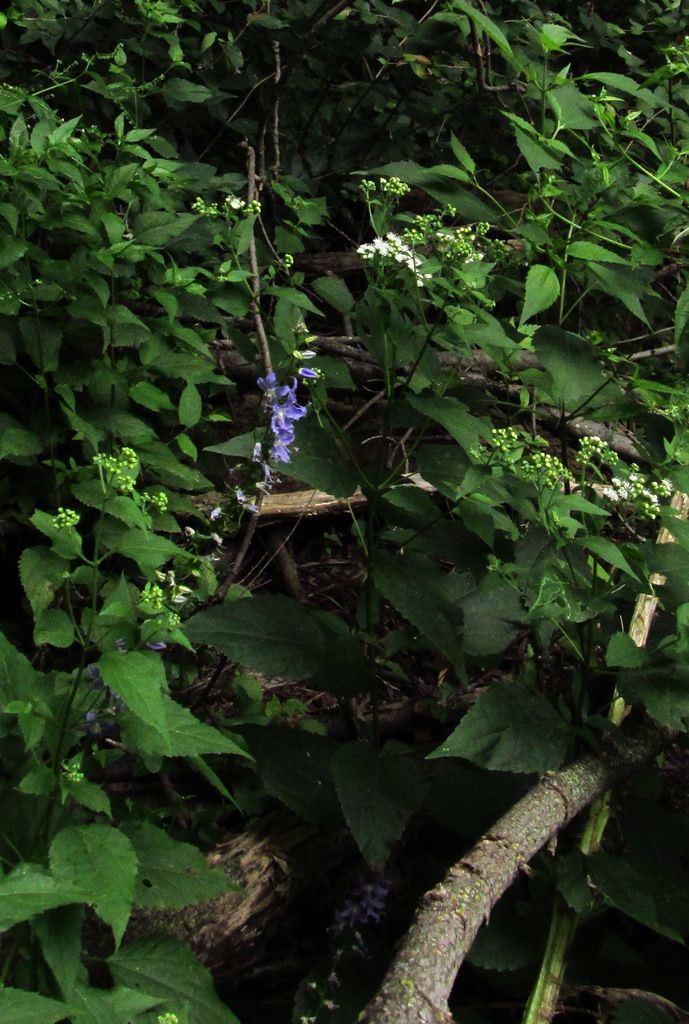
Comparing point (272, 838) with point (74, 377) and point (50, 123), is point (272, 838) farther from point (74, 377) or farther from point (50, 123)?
point (50, 123)

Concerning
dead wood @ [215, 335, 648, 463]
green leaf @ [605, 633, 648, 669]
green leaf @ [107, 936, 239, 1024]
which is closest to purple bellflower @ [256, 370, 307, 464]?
green leaf @ [605, 633, 648, 669]

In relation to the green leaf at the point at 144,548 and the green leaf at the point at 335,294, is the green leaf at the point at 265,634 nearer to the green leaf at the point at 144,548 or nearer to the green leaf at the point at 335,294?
the green leaf at the point at 144,548

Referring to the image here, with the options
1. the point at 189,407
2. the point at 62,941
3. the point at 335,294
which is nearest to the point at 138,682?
the point at 62,941

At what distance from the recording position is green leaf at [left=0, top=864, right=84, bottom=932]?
57.6 inches

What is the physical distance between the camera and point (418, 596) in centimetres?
222

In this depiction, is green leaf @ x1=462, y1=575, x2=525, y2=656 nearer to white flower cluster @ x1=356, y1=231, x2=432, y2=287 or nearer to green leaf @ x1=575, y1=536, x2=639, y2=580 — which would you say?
green leaf @ x1=575, y1=536, x2=639, y2=580

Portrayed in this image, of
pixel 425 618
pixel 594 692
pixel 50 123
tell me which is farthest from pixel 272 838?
pixel 50 123

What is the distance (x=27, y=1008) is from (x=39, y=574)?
1444 millimetres

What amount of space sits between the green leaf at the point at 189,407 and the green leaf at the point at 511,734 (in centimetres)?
142

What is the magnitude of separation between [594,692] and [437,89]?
3.45m

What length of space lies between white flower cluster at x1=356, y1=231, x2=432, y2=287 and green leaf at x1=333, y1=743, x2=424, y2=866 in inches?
44.2

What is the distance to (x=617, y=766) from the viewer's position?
230 cm

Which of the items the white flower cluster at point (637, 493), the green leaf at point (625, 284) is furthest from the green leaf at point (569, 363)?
the white flower cluster at point (637, 493)

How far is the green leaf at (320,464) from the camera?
2191 mm
